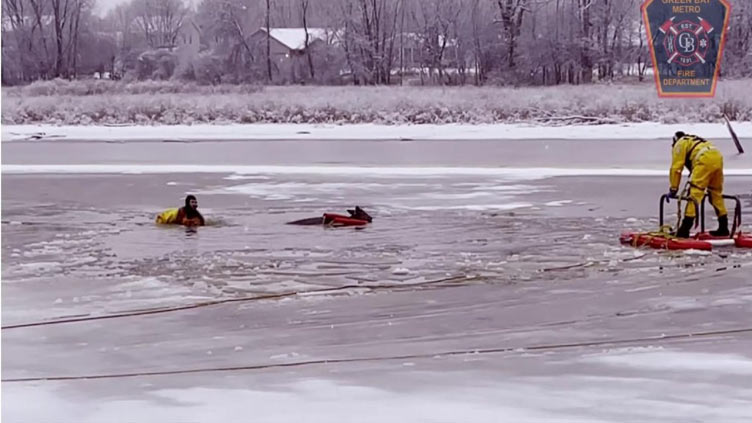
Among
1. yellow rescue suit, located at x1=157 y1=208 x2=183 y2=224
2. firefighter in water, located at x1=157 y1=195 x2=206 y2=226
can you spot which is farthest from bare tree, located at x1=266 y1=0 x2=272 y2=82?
firefighter in water, located at x1=157 y1=195 x2=206 y2=226

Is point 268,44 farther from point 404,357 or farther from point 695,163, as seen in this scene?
point 404,357

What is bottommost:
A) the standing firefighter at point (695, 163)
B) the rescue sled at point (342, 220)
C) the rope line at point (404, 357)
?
the rope line at point (404, 357)

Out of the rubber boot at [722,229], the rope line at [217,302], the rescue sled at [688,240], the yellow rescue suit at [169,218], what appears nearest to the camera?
the rope line at [217,302]

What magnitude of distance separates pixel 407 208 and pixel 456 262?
14.9 ft

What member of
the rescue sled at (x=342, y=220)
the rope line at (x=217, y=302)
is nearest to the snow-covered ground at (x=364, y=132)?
the rescue sled at (x=342, y=220)

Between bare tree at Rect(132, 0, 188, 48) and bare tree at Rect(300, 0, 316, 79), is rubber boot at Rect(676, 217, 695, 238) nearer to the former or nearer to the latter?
bare tree at Rect(300, 0, 316, 79)

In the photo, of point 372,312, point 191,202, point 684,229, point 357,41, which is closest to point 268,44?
point 357,41

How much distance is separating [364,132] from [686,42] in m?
10.8

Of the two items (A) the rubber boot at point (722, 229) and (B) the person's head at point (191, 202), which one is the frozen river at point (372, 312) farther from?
(A) the rubber boot at point (722, 229)

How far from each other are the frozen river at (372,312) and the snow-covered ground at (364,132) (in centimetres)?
1165

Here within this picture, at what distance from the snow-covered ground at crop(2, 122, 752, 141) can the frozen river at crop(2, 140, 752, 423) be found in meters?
11.6

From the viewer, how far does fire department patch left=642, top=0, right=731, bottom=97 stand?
33375 millimetres

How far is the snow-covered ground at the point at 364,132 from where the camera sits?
93.8ft

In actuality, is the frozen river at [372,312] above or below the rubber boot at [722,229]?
below
